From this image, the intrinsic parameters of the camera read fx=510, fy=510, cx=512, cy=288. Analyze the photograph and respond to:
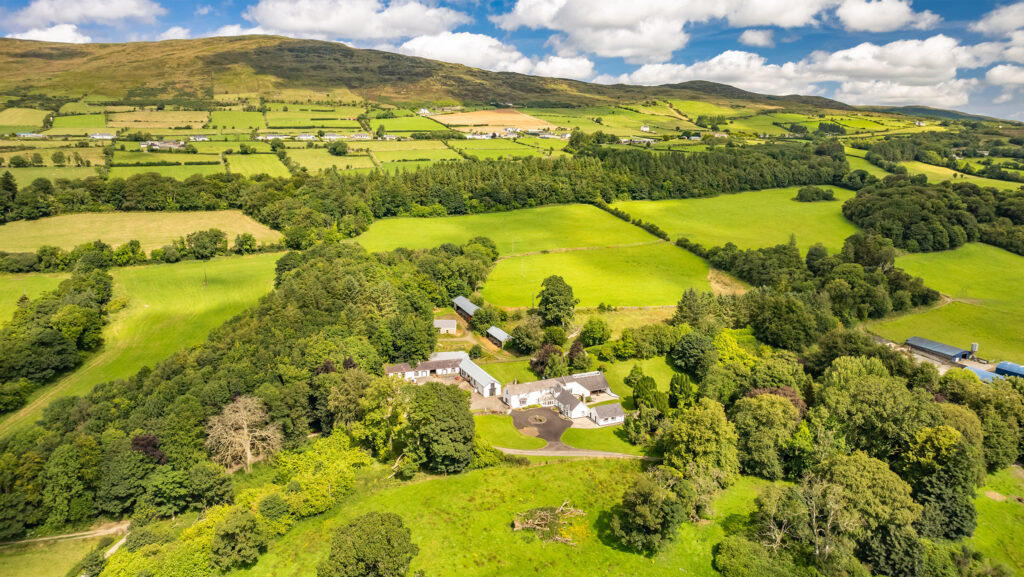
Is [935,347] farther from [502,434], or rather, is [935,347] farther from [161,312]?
[161,312]

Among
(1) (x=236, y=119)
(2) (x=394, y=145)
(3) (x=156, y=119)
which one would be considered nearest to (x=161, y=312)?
(2) (x=394, y=145)

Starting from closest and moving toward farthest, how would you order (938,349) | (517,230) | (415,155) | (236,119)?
(938,349)
(517,230)
(415,155)
(236,119)

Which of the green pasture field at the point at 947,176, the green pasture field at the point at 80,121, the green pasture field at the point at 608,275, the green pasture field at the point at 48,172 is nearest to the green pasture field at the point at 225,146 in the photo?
the green pasture field at the point at 48,172

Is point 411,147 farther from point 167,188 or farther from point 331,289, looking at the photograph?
point 331,289

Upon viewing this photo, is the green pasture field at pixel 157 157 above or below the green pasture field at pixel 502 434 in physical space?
above

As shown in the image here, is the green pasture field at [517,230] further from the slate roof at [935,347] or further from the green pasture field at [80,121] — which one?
the green pasture field at [80,121]
